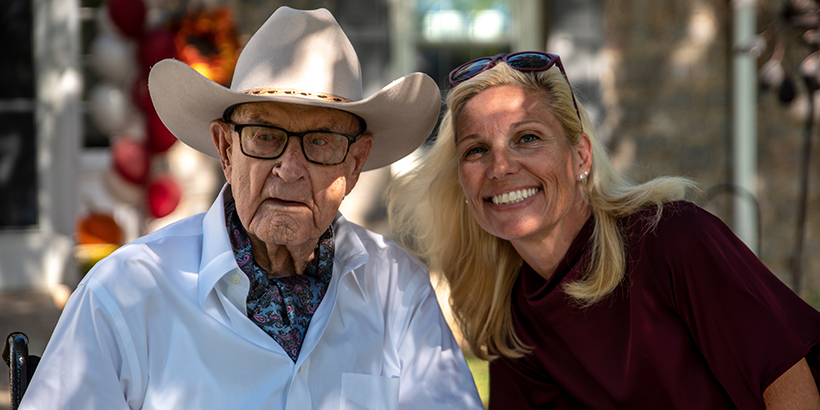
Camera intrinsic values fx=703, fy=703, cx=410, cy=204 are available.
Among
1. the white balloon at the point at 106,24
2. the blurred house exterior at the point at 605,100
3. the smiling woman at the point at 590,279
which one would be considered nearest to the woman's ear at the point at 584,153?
the smiling woman at the point at 590,279

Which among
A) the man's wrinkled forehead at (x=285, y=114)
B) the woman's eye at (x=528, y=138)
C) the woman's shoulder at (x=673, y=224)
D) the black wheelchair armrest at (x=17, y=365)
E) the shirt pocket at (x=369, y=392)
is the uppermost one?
the man's wrinkled forehead at (x=285, y=114)

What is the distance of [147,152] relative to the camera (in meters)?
4.76

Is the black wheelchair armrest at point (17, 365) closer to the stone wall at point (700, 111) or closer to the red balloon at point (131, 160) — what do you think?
the red balloon at point (131, 160)

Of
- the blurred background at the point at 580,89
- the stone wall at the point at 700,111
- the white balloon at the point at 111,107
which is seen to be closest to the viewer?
the white balloon at the point at 111,107

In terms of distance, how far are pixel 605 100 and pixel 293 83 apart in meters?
4.12

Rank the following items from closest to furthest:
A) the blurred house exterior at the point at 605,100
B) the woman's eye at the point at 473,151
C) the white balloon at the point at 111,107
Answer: the woman's eye at the point at 473,151
the white balloon at the point at 111,107
the blurred house exterior at the point at 605,100

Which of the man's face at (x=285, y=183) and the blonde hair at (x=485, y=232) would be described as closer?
the man's face at (x=285, y=183)

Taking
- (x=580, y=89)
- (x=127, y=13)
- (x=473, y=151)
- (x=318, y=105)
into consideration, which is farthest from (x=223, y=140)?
(x=580, y=89)

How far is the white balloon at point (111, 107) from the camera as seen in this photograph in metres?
4.84

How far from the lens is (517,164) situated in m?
2.13

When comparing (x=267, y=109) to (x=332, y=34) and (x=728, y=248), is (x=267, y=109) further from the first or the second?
(x=728, y=248)

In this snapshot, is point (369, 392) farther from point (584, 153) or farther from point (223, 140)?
point (584, 153)

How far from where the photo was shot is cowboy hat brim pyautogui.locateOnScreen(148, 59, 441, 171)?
1.93 meters

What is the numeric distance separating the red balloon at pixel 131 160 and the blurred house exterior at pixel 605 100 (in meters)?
0.73
